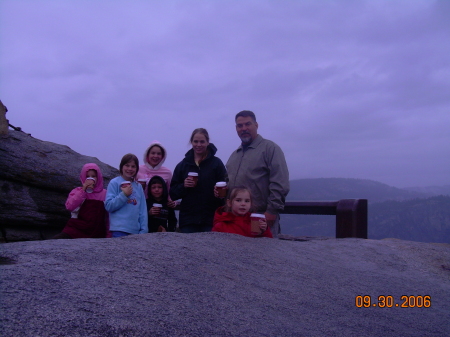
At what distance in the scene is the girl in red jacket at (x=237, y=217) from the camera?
450 cm

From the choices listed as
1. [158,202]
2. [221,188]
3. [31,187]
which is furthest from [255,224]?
[31,187]

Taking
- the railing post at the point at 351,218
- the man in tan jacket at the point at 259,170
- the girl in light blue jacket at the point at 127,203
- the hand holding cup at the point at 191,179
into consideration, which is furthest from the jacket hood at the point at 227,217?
the railing post at the point at 351,218

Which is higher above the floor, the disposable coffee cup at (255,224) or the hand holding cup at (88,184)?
the hand holding cup at (88,184)

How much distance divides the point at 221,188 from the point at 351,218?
2.75m

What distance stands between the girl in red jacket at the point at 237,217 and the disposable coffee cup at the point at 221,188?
82 millimetres

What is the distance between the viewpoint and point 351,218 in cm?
634

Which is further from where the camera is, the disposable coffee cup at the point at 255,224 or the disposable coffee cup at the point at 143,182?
the disposable coffee cup at the point at 143,182

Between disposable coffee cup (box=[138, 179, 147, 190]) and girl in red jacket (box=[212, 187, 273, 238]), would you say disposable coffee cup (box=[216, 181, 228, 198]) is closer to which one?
girl in red jacket (box=[212, 187, 273, 238])

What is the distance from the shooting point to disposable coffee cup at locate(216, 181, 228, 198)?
15.0ft

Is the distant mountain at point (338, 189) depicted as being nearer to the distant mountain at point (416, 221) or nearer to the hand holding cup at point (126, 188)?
the distant mountain at point (416, 221)
